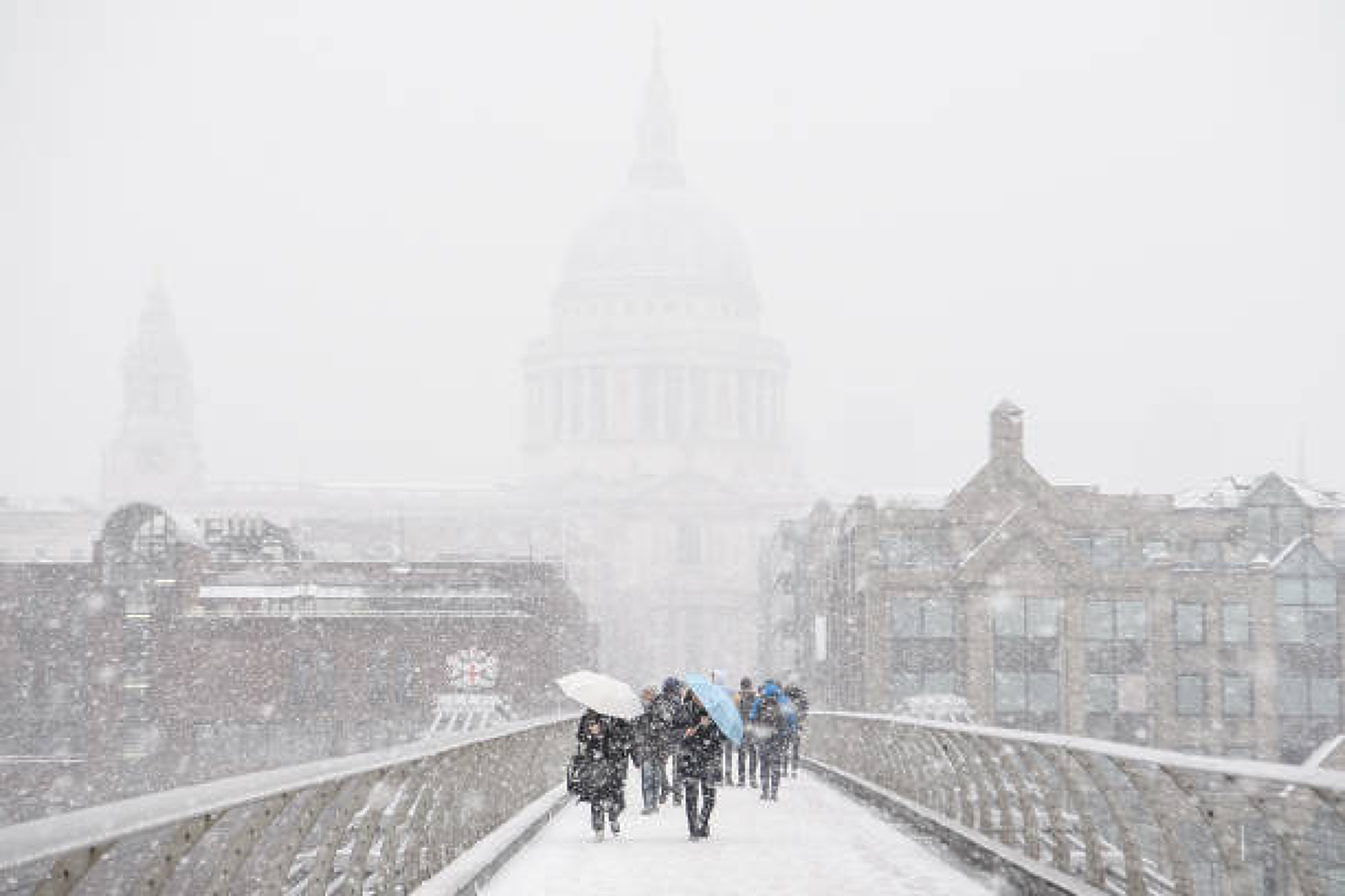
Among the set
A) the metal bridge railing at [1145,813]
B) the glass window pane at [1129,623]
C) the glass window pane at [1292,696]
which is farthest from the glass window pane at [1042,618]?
the metal bridge railing at [1145,813]

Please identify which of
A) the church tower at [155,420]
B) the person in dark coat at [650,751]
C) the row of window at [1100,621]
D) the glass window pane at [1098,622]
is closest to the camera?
the person in dark coat at [650,751]

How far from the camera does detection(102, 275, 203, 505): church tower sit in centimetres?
17638

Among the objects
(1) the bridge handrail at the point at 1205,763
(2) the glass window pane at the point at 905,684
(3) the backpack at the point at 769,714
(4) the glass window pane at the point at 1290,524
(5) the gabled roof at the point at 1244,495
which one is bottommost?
(2) the glass window pane at the point at 905,684

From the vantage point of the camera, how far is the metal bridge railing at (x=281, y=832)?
667cm

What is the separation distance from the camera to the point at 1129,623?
72.8 m

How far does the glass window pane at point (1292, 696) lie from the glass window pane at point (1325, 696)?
0.24 m

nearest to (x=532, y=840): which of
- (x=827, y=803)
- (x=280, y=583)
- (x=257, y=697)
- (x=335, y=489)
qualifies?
(x=827, y=803)

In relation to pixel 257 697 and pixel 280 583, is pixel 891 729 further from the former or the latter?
pixel 280 583

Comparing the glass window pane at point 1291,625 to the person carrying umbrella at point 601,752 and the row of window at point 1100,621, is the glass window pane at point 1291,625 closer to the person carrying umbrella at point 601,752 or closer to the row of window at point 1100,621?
the row of window at point 1100,621

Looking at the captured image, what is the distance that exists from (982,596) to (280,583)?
3344cm

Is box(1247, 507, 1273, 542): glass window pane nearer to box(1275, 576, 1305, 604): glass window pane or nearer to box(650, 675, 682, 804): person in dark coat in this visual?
A: box(1275, 576, 1305, 604): glass window pane

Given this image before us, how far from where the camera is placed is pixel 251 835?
9.26 m

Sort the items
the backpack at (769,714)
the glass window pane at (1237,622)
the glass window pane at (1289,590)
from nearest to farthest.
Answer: the backpack at (769,714), the glass window pane at (1237,622), the glass window pane at (1289,590)

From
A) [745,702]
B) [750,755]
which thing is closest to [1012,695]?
[750,755]
